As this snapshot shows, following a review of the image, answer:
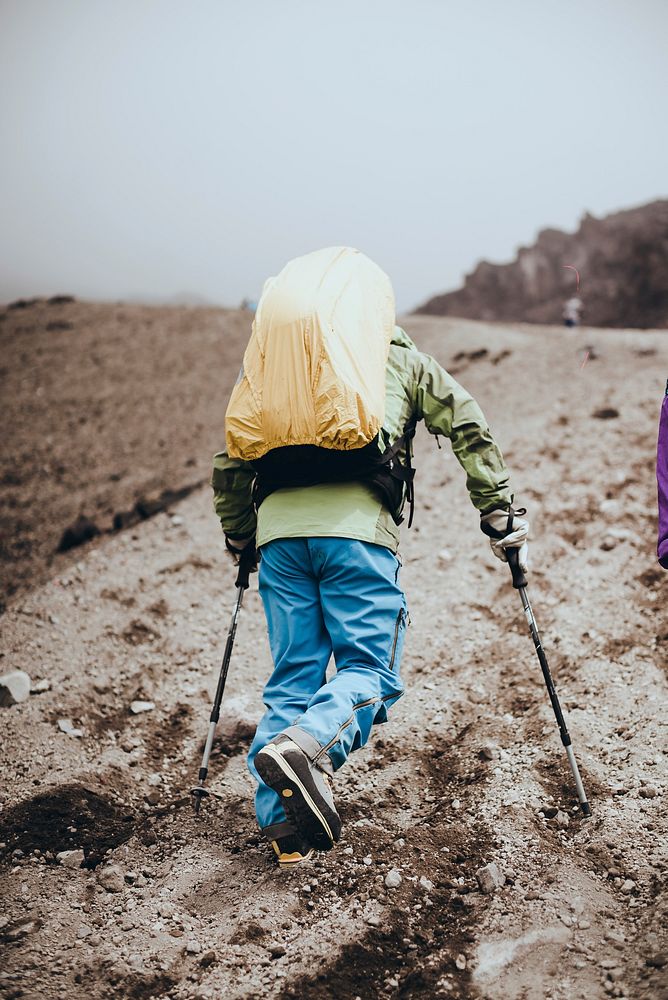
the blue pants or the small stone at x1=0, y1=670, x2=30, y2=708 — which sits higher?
the blue pants

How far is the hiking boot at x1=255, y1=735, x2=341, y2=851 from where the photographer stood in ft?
9.74

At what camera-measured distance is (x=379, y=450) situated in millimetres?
3715

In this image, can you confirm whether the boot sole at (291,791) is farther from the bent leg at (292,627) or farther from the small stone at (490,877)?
the small stone at (490,877)

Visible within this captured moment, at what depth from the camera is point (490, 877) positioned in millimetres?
3432

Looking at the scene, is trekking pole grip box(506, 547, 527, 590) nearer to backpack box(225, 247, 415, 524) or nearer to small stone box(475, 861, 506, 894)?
backpack box(225, 247, 415, 524)

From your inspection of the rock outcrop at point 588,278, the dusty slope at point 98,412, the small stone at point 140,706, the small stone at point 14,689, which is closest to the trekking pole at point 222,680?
the small stone at point 140,706

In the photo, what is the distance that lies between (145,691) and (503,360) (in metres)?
8.72

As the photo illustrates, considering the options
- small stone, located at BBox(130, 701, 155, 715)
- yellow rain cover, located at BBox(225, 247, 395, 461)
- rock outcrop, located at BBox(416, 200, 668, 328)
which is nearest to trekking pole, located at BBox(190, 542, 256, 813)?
small stone, located at BBox(130, 701, 155, 715)

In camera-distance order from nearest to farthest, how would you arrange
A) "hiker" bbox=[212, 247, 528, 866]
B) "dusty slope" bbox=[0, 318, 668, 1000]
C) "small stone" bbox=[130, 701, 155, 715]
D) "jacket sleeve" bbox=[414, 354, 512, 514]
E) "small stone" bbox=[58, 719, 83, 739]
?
1. "dusty slope" bbox=[0, 318, 668, 1000]
2. "hiker" bbox=[212, 247, 528, 866]
3. "jacket sleeve" bbox=[414, 354, 512, 514]
4. "small stone" bbox=[58, 719, 83, 739]
5. "small stone" bbox=[130, 701, 155, 715]

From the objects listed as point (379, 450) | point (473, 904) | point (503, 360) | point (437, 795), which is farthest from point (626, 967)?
point (503, 360)

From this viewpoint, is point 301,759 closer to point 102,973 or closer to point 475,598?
point 102,973

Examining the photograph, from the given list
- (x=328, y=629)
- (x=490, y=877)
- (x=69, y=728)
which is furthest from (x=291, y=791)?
(x=69, y=728)

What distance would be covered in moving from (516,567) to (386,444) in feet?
3.62

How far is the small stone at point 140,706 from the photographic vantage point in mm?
5391
